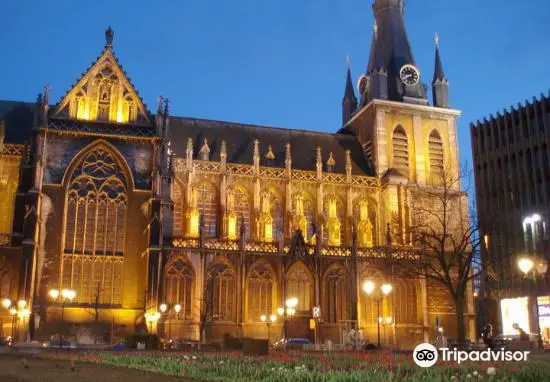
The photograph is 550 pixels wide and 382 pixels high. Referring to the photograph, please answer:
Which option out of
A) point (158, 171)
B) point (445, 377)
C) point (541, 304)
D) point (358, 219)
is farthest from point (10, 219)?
point (541, 304)

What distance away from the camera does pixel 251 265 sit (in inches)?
1957

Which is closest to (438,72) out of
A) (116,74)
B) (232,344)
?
(116,74)

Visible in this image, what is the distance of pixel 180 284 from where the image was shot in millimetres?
48188

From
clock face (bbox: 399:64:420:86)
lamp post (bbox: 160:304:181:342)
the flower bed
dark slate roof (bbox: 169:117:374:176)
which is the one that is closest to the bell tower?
clock face (bbox: 399:64:420:86)

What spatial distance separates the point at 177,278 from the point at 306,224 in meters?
14.3

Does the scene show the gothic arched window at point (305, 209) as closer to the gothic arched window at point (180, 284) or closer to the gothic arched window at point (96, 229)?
the gothic arched window at point (180, 284)

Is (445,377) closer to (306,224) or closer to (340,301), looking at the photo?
(340,301)

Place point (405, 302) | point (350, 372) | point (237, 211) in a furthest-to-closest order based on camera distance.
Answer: point (237, 211) → point (405, 302) → point (350, 372)

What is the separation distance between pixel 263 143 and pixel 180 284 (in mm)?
19218

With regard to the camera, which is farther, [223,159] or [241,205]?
[241,205]

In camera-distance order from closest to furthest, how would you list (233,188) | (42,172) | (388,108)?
(42,172) → (233,188) → (388,108)

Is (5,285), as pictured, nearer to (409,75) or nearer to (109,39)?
(109,39)

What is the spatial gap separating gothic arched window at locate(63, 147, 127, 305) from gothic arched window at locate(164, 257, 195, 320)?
343 centimetres

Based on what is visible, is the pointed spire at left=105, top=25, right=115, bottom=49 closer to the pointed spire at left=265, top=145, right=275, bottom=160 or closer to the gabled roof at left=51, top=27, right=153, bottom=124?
the gabled roof at left=51, top=27, right=153, bottom=124
